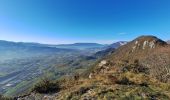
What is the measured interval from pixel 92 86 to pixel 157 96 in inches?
234

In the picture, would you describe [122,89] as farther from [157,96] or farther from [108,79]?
[108,79]

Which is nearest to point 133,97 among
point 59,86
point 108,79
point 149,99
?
point 149,99

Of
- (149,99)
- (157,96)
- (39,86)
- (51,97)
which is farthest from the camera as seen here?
(39,86)

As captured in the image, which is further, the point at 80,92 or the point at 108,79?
the point at 108,79

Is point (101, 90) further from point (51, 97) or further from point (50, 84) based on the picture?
point (50, 84)

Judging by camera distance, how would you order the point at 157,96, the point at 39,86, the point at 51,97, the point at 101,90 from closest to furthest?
the point at 157,96, the point at 101,90, the point at 51,97, the point at 39,86

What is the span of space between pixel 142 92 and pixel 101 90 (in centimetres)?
329

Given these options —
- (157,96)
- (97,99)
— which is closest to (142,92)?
(157,96)

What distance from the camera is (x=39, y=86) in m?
23.4

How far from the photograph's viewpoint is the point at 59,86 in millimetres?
24047

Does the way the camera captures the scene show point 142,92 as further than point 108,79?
No

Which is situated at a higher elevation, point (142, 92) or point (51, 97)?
point (142, 92)

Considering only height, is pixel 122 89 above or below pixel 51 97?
above

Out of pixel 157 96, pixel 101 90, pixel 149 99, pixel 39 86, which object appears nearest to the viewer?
pixel 149 99
